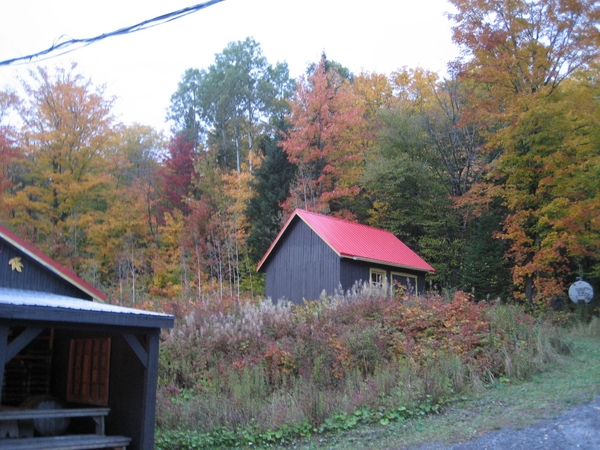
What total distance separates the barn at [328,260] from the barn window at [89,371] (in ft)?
37.7

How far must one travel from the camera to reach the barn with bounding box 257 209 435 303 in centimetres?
2209

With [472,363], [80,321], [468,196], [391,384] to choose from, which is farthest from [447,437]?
[468,196]

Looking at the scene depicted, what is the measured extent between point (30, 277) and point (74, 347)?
1.87 metres

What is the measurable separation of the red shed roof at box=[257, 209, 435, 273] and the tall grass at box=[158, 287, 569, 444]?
4.33 metres

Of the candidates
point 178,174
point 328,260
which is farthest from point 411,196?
point 178,174

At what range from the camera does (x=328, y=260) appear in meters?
22.2

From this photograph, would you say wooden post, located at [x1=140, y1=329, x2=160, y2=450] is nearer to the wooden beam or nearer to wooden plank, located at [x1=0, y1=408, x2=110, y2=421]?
the wooden beam

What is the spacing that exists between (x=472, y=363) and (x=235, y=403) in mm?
4928

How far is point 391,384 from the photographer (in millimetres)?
11508

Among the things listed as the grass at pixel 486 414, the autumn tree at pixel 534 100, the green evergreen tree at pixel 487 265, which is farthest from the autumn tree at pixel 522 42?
the grass at pixel 486 414

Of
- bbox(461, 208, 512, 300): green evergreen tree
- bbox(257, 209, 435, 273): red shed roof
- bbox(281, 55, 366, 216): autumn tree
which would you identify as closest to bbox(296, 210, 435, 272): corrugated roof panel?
bbox(257, 209, 435, 273): red shed roof

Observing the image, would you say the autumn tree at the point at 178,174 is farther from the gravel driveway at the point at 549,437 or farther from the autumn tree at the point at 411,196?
the gravel driveway at the point at 549,437

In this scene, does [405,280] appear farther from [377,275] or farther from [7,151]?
[7,151]

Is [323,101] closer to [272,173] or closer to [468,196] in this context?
[272,173]
